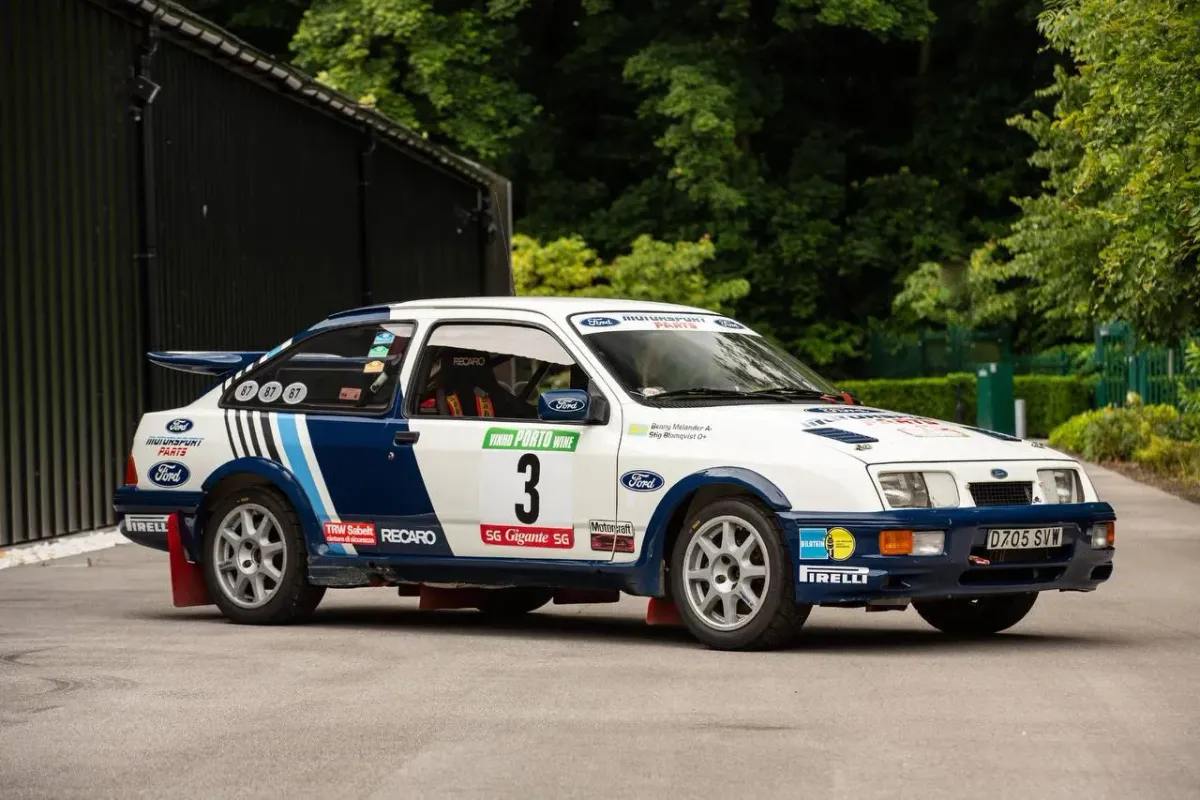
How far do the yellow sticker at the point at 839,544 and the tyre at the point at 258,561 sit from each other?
3.03 meters

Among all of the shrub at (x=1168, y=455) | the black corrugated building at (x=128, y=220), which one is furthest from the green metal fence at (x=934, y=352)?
the black corrugated building at (x=128, y=220)

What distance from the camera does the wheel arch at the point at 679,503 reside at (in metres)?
10.1

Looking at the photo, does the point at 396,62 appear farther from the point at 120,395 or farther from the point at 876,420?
the point at 876,420

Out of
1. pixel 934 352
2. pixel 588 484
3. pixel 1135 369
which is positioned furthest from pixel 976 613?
pixel 934 352

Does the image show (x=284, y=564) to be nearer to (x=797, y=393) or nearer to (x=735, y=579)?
(x=735, y=579)

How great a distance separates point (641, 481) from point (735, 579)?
2.17 feet

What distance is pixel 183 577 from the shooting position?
12070mm

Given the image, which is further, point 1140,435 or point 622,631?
point 1140,435

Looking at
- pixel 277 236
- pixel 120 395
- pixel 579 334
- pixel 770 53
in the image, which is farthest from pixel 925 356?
pixel 579 334

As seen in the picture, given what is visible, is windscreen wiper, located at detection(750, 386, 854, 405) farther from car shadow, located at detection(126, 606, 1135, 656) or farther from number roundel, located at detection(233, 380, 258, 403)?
number roundel, located at detection(233, 380, 258, 403)

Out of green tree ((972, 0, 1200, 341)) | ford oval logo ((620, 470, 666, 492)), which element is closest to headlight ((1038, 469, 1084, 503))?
ford oval logo ((620, 470, 666, 492))

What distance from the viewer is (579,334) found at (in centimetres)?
1112

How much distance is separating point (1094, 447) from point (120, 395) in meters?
14.8

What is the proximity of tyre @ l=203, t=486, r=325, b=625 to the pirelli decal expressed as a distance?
19 cm
